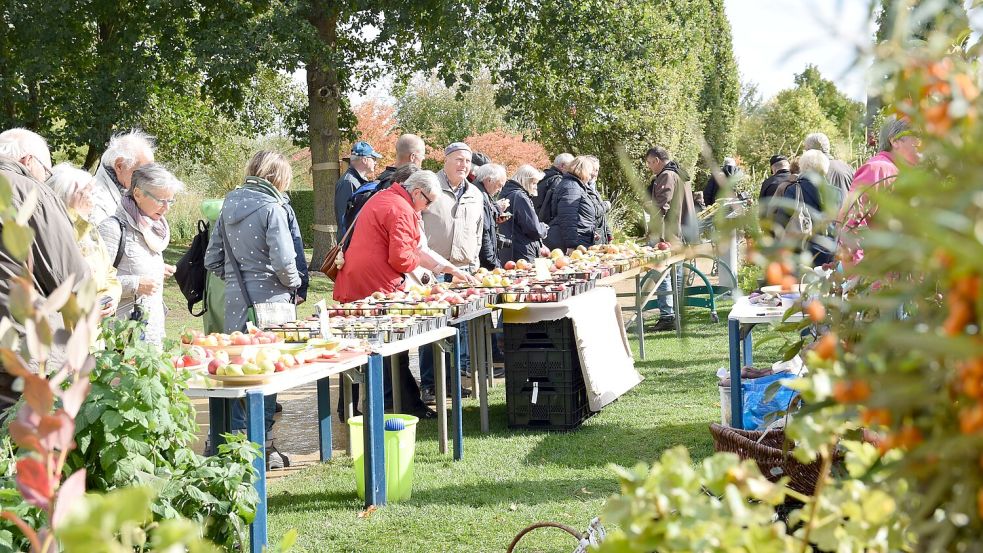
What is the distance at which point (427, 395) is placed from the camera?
7.80 meters

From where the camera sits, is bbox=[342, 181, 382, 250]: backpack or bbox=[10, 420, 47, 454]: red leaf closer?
bbox=[10, 420, 47, 454]: red leaf

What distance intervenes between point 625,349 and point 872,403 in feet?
22.9

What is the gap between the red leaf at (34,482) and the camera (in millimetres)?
871

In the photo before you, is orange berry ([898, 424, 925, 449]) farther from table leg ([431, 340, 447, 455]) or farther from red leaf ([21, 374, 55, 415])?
table leg ([431, 340, 447, 455])

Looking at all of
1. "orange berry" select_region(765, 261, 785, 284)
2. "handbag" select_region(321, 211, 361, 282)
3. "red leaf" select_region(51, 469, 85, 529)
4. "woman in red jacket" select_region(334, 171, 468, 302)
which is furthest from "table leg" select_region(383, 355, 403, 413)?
"orange berry" select_region(765, 261, 785, 284)

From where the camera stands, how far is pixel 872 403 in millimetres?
626

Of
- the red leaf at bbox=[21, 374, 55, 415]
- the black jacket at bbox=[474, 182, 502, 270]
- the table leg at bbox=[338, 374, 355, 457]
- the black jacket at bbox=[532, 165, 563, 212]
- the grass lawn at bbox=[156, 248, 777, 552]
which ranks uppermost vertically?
the black jacket at bbox=[532, 165, 563, 212]

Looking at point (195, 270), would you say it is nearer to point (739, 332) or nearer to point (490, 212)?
point (490, 212)

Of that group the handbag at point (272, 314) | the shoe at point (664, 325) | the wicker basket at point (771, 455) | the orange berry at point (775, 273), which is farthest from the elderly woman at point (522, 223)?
the orange berry at point (775, 273)

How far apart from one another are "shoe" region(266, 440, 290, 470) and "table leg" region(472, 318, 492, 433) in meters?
1.36

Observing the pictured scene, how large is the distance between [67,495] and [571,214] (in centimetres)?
871

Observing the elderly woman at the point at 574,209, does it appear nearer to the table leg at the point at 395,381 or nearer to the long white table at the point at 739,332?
the table leg at the point at 395,381

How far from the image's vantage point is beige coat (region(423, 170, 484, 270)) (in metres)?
7.62

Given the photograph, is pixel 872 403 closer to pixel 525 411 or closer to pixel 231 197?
pixel 231 197
